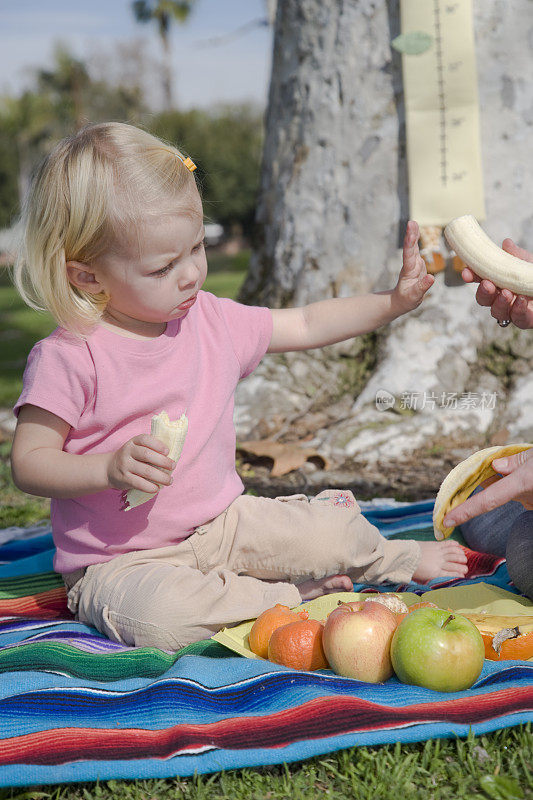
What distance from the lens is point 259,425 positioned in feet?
17.2

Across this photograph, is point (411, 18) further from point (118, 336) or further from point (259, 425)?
point (118, 336)

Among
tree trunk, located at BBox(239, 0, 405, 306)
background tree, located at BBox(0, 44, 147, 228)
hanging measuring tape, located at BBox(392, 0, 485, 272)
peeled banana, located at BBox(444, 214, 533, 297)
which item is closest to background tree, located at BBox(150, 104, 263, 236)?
background tree, located at BBox(0, 44, 147, 228)

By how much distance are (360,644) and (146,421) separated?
3.51ft

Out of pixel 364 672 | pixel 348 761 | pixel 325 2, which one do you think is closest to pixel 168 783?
pixel 348 761

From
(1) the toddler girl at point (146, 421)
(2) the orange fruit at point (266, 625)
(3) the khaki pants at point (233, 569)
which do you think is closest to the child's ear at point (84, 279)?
(1) the toddler girl at point (146, 421)

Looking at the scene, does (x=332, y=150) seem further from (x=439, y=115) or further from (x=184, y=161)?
(x=184, y=161)

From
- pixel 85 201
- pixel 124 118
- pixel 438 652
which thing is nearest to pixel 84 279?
pixel 85 201

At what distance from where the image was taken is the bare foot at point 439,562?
3.17 m

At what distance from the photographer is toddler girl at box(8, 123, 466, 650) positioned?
2668 mm

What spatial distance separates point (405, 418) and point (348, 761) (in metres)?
3.18

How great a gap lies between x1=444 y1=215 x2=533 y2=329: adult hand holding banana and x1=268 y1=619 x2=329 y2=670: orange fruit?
136cm

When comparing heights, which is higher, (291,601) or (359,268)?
(359,268)

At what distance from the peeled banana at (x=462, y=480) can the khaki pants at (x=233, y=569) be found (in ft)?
1.17

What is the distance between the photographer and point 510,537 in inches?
114
